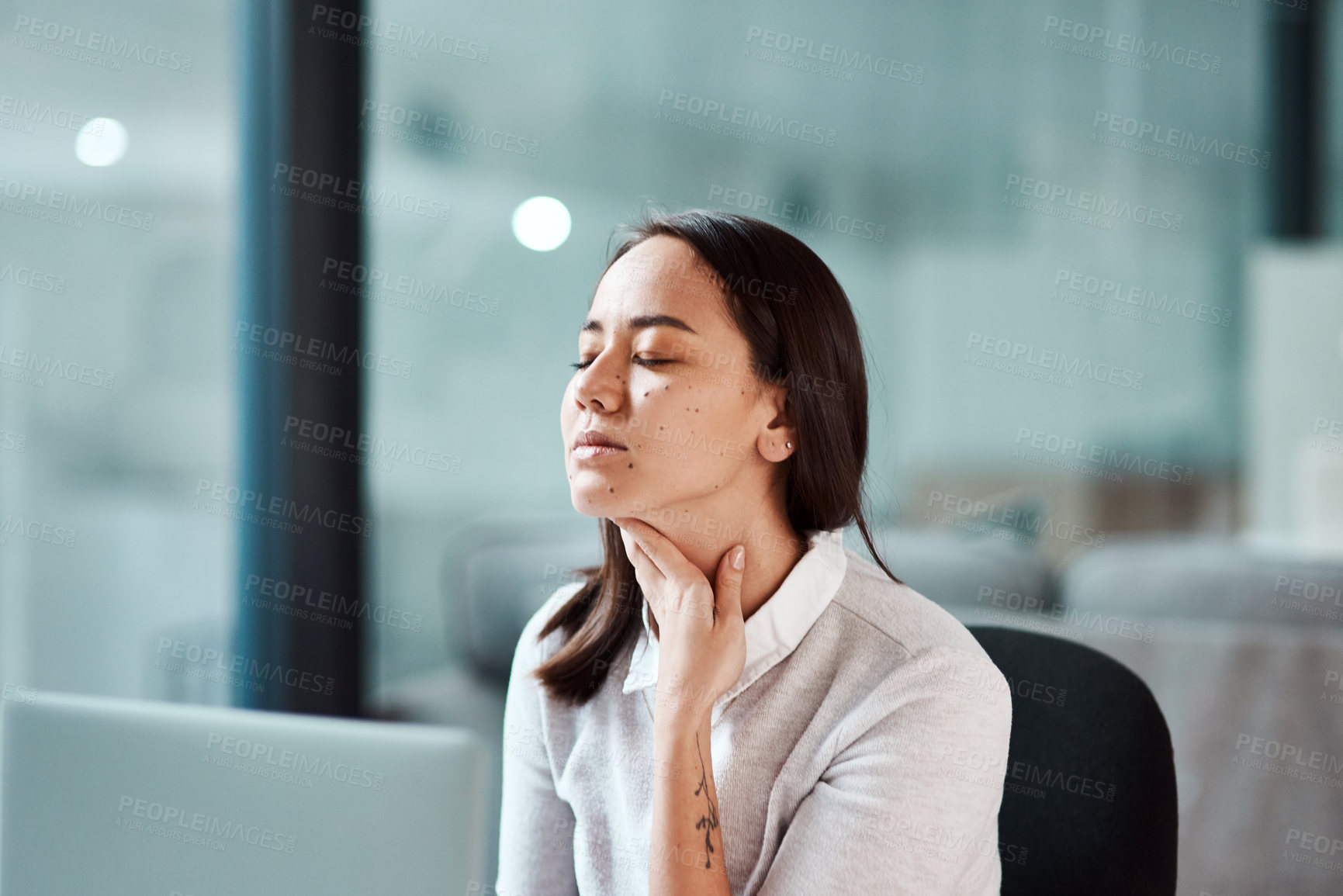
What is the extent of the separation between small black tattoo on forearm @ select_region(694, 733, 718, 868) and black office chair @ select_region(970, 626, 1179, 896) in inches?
16.5

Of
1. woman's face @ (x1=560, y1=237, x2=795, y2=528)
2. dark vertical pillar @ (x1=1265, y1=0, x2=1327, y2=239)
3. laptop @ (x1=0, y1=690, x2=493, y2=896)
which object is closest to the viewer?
laptop @ (x1=0, y1=690, x2=493, y2=896)

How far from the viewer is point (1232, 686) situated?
6.65 feet

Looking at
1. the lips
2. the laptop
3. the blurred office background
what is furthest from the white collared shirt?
the blurred office background

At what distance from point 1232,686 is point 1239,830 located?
30 cm

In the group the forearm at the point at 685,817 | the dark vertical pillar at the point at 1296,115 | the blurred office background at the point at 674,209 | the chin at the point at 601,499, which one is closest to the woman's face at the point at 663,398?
the chin at the point at 601,499

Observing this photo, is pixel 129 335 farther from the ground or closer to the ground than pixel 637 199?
closer to the ground

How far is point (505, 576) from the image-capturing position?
101 inches

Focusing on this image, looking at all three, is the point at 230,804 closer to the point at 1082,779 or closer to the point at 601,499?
the point at 601,499

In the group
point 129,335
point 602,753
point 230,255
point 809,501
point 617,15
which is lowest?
point 602,753

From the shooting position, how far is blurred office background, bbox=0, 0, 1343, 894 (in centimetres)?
222

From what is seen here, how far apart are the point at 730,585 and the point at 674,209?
2.39 m

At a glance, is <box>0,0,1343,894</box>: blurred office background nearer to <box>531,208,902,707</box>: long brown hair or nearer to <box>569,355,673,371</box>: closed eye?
<box>531,208,902,707</box>: long brown hair

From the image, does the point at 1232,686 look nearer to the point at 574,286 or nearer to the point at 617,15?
the point at 574,286

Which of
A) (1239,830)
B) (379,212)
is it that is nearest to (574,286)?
(379,212)
